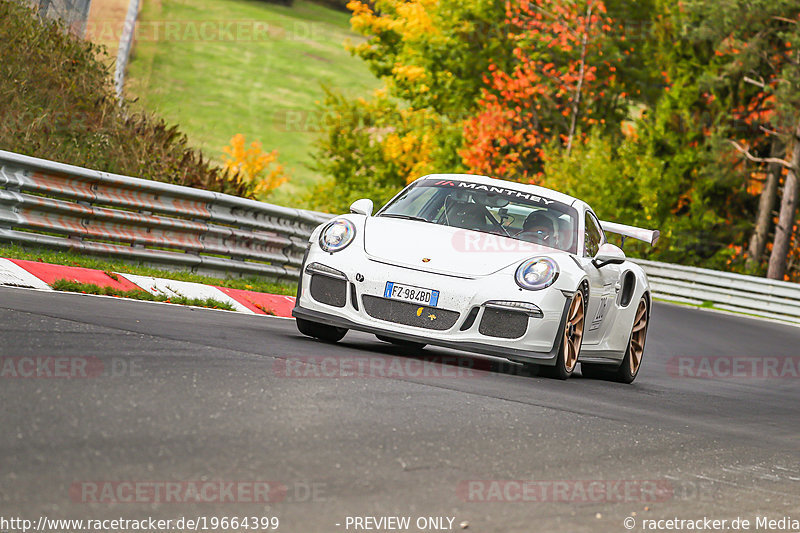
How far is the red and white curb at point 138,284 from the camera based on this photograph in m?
9.51

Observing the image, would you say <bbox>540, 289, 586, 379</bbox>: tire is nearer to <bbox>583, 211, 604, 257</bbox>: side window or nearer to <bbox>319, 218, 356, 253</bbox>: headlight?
<bbox>583, 211, 604, 257</bbox>: side window

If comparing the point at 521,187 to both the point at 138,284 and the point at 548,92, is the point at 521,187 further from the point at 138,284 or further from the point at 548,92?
the point at 548,92

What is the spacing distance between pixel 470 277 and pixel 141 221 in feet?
16.7

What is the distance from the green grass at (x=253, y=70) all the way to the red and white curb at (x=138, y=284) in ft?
157

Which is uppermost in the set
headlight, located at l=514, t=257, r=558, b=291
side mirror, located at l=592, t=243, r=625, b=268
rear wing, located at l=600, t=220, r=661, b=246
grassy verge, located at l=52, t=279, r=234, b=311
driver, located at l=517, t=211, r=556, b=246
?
rear wing, located at l=600, t=220, r=661, b=246

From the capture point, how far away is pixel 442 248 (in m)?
8.34

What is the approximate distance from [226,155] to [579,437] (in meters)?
60.2

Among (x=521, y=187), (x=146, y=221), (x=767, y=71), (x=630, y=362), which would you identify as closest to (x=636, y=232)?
(x=630, y=362)

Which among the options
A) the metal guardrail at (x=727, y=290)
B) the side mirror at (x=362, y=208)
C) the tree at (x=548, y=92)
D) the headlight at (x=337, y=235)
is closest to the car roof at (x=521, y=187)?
the side mirror at (x=362, y=208)

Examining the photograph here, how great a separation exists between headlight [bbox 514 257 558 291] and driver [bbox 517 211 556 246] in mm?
845

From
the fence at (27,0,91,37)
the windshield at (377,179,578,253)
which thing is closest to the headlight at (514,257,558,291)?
the windshield at (377,179,578,253)

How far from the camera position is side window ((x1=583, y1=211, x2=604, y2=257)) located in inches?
372

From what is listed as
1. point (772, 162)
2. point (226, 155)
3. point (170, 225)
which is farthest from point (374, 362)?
point (226, 155)

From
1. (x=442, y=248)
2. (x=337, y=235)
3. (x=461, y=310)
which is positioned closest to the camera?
(x=461, y=310)
